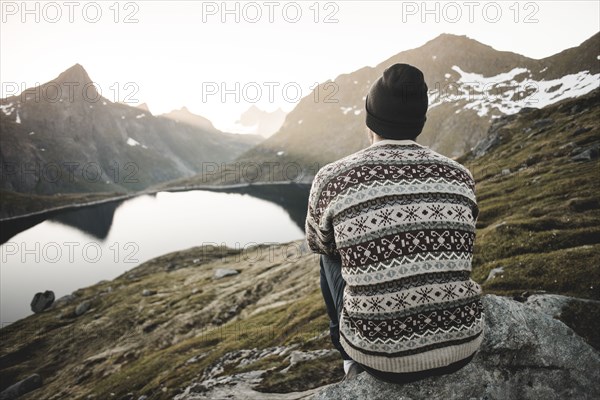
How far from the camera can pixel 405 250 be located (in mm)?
3449

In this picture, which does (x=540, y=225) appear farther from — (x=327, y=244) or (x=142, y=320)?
(x=142, y=320)

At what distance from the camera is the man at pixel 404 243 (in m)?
3.46

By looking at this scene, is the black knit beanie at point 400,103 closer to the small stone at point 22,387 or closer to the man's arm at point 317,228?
the man's arm at point 317,228

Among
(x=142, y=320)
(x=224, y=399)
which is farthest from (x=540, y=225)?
(x=142, y=320)

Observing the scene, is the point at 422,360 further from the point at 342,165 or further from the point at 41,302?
the point at 41,302

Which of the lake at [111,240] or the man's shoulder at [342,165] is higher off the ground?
the man's shoulder at [342,165]

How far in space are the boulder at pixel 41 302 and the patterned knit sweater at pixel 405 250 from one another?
91305mm

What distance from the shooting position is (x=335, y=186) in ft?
12.2

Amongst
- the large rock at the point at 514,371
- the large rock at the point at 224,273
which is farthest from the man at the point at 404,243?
the large rock at the point at 224,273

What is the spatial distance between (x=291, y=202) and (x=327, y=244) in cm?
17782

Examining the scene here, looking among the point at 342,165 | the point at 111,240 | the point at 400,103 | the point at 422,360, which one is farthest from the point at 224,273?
the point at 111,240

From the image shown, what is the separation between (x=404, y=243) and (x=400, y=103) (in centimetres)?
178

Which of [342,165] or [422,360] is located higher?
[342,165]

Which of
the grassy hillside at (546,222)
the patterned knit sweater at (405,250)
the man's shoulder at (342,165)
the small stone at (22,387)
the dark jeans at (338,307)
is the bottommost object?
the small stone at (22,387)
